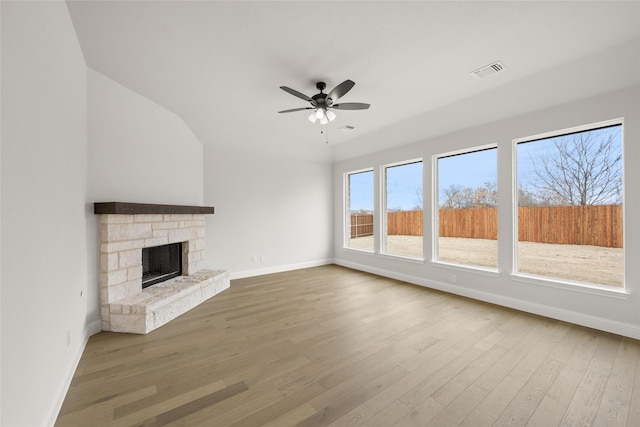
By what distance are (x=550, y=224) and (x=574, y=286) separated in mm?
807

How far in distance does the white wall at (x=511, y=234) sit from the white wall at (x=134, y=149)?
3.94 meters

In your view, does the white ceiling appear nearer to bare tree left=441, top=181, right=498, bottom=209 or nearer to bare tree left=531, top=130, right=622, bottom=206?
bare tree left=531, top=130, right=622, bottom=206

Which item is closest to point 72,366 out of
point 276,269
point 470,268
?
point 276,269

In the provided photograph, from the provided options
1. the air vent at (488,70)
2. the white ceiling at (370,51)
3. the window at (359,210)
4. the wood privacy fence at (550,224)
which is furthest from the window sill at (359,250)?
the air vent at (488,70)

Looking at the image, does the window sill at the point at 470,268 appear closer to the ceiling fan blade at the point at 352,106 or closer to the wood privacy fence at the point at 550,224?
the wood privacy fence at the point at 550,224

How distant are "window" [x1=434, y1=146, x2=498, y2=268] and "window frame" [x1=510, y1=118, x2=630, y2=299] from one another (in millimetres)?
251

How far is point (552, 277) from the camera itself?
3.34 m

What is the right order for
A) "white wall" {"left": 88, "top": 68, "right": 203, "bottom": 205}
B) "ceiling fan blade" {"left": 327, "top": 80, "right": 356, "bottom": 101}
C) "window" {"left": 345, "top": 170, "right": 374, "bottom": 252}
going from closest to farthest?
"ceiling fan blade" {"left": 327, "top": 80, "right": 356, "bottom": 101} → "white wall" {"left": 88, "top": 68, "right": 203, "bottom": 205} → "window" {"left": 345, "top": 170, "right": 374, "bottom": 252}

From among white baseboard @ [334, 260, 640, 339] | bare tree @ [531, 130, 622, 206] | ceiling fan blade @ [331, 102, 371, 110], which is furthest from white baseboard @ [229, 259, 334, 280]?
bare tree @ [531, 130, 622, 206]

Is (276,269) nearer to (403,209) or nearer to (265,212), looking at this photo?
(265,212)

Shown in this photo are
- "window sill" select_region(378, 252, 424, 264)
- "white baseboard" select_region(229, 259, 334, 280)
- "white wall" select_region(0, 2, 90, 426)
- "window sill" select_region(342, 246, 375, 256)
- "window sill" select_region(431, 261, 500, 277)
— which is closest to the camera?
"white wall" select_region(0, 2, 90, 426)

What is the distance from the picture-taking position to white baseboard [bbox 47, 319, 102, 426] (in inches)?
65.2

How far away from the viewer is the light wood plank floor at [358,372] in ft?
5.58

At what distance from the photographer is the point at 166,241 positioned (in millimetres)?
3684
